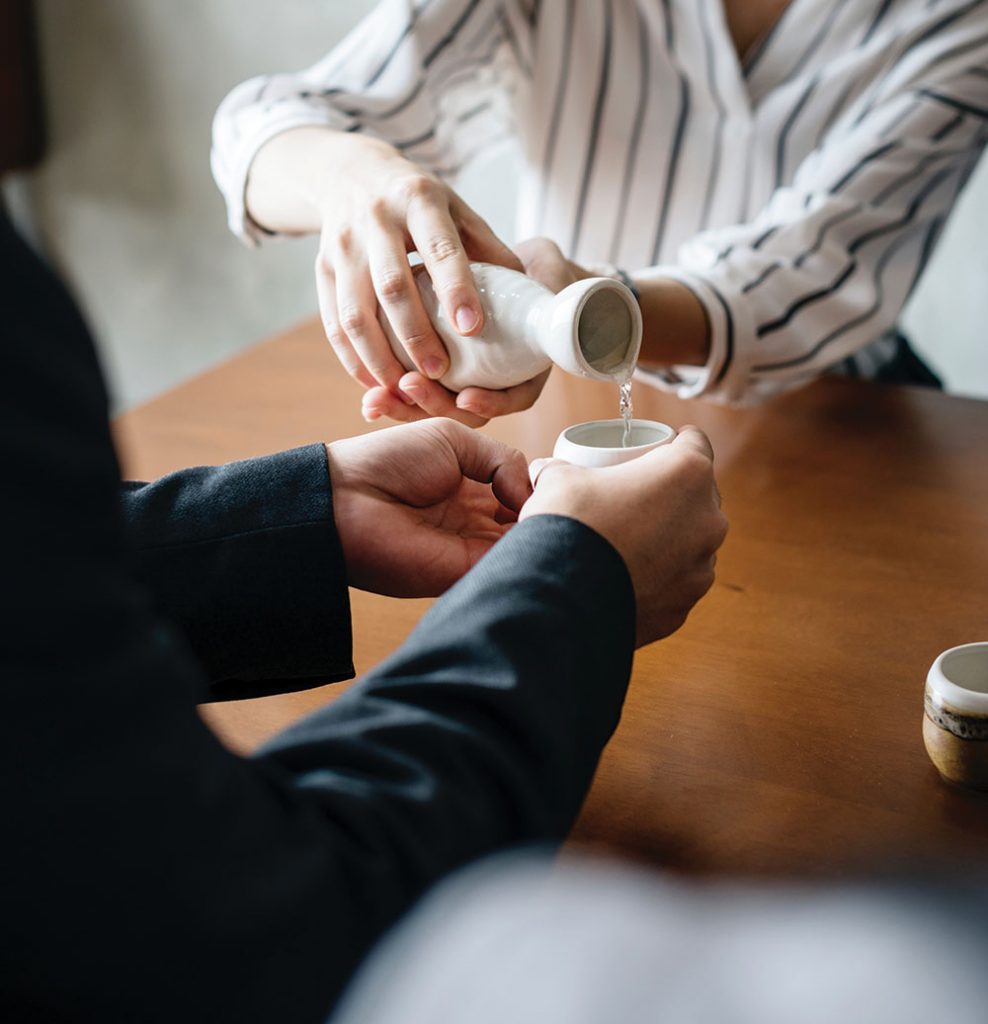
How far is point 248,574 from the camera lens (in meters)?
0.76

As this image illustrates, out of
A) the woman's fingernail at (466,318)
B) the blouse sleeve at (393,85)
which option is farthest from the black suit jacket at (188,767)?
the blouse sleeve at (393,85)

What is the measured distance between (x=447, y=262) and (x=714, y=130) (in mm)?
794

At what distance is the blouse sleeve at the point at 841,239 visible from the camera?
1.33 meters

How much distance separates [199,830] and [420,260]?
2.34 ft

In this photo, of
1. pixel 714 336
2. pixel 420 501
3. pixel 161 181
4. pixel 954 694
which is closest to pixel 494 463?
pixel 420 501

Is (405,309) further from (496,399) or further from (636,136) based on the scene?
(636,136)

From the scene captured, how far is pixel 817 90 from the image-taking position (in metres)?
1.49

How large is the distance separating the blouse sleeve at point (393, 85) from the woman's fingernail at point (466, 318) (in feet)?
1.59

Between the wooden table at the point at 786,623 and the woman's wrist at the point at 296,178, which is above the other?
the woman's wrist at the point at 296,178

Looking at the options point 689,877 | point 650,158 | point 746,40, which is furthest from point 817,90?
point 689,877

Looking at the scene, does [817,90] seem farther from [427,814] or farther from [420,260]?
[427,814]

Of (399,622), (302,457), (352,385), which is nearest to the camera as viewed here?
(302,457)

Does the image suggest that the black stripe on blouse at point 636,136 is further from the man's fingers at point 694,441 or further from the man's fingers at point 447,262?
the man's fingers at point 694,441

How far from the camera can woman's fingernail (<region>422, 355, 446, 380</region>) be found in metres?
0.98
